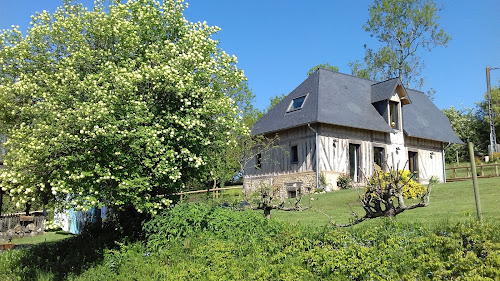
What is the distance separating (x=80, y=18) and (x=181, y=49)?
2995 millimetres

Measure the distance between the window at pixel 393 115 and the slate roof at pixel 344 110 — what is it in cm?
80

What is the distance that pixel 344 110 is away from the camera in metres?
23.7

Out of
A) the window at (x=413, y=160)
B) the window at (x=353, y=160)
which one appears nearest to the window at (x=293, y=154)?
the window at (x=353, y=160)

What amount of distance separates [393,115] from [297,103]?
6.17m

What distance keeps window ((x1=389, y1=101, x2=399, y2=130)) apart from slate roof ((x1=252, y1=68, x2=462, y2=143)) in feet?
2.63

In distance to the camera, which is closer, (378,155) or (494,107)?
(378,155)

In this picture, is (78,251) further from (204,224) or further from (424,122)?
(424,122)

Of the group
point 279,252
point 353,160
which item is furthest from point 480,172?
point 279,252

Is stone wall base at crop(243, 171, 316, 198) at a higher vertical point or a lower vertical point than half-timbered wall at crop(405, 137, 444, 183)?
lower

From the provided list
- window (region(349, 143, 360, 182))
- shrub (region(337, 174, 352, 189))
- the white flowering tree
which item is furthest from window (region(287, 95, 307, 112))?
the white flowering tree

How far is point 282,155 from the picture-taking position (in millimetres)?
24531

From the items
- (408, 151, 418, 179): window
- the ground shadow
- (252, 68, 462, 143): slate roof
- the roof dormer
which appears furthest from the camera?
(408, 151, 418, 179): window

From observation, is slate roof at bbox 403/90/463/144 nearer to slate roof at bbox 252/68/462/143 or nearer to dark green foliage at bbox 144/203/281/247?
slate roof at bbox 252/68/462/143

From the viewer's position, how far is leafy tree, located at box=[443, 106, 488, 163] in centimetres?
4416
